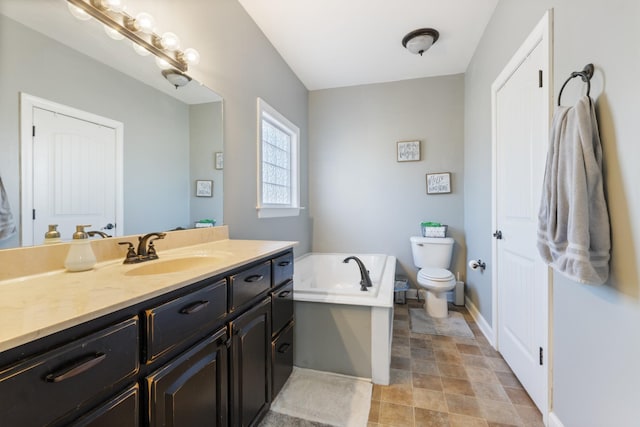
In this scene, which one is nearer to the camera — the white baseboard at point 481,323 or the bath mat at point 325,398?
the bath mat at point 325,398

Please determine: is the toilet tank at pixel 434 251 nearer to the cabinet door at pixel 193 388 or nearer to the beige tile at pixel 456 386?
the beige tile at pixel 456 386

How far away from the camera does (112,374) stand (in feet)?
2.07

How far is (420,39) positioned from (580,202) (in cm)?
207

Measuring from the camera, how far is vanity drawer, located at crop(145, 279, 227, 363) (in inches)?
28.8

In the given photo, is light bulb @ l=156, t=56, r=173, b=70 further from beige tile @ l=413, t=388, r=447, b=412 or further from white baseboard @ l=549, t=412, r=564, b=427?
white baseboard @ l=549, t=412, r=564, b=427

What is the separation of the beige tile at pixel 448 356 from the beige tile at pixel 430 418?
1.74 ft

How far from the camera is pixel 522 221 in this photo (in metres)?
1.60

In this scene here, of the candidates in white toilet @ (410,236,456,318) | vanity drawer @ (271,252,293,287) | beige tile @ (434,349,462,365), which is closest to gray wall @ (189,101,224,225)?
vanity drawer @ (271,252,293,287)

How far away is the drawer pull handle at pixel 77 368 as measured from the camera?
0.51 metres

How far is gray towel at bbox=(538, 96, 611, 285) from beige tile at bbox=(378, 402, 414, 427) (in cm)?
105

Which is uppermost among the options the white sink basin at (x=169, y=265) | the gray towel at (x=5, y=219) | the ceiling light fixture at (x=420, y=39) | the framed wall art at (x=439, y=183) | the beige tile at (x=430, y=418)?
the ceiling light fixture at (x=420, y=39)

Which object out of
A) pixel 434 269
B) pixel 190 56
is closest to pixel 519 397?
pixel 434 269

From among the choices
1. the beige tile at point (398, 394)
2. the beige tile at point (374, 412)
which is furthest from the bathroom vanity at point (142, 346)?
the beige tile at point (398, 394)

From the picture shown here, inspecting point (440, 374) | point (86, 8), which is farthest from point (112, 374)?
point (440, 374)
